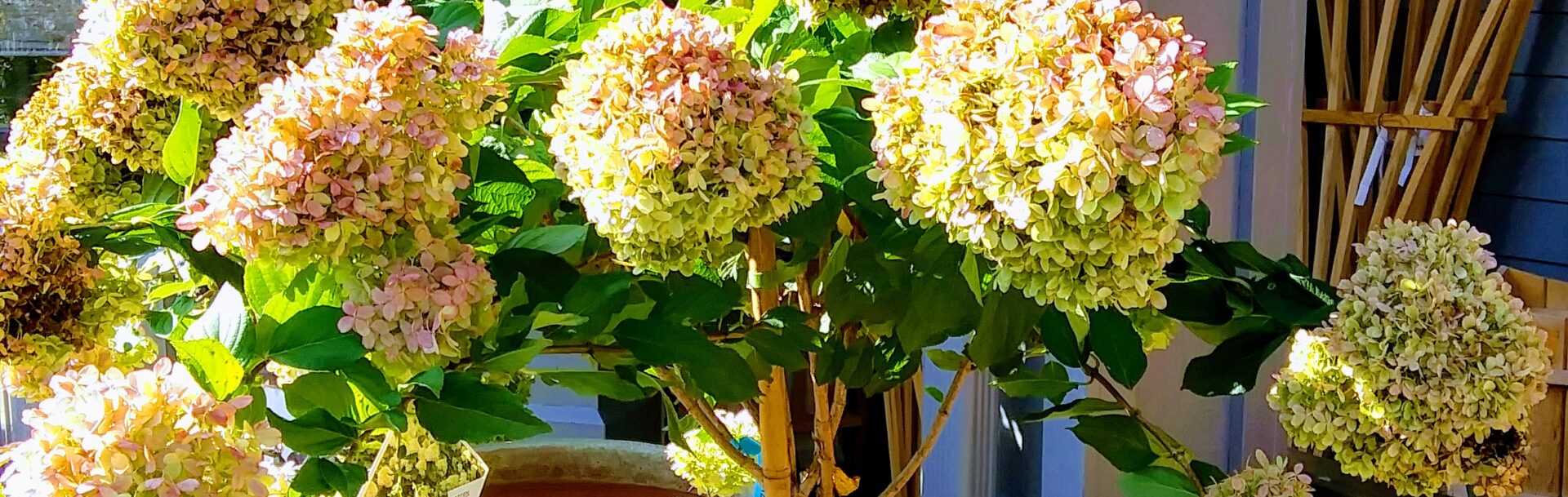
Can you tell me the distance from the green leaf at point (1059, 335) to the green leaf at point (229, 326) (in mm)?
366

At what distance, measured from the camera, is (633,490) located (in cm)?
87

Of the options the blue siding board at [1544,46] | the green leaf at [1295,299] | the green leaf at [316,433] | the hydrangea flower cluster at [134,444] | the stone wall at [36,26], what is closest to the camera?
the hydrangea flower cluster at [134,444]

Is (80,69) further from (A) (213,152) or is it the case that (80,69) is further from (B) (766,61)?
(B) (766,61)

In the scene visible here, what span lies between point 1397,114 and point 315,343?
112 centimetres

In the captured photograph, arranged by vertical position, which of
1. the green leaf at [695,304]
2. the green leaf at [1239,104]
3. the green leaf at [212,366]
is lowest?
the green leaf at [695,304]

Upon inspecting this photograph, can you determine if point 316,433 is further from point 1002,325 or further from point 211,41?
point 1002,325

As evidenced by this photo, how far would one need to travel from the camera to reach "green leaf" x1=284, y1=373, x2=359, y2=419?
0.49 metres

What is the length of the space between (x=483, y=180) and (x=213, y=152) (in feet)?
0.54

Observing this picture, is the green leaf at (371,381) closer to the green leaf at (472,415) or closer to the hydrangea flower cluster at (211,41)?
the green leaf at (472,415)

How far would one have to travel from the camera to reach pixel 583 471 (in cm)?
87

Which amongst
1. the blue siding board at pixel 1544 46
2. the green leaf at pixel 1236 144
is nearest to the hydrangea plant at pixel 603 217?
the green leaf at pixel 1236 144

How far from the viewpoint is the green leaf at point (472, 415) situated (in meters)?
0.49

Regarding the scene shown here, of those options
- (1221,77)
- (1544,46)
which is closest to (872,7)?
(1221,77)

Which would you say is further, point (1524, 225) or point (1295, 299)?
point (1524, 225)
